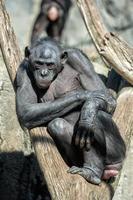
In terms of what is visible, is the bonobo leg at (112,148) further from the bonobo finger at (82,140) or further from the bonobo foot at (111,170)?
the bonobo finger at (82,140)

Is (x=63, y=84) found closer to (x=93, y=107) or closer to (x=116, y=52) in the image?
(x=93, y=107)

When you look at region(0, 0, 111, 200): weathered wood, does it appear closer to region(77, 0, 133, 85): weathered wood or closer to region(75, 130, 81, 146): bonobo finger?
region(75, 130, 81, 146): bonobo finger

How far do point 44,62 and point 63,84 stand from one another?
30 centimetres

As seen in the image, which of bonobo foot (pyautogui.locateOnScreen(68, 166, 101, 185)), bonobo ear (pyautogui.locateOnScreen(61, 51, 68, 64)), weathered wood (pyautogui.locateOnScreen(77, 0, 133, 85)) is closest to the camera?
bonobo foot (pyautogui.locateOnScreen(68, 166, 101, 185))

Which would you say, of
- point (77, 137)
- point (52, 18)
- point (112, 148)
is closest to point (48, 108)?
point (77, 137)

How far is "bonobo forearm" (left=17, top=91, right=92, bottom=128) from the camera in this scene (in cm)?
623

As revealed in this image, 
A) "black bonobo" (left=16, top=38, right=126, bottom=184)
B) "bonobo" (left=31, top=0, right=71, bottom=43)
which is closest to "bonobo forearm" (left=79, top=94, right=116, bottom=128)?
"black bonobo" (left=16, top=38, right=126, bottom=184)

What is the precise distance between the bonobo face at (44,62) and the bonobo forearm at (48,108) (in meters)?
0.17

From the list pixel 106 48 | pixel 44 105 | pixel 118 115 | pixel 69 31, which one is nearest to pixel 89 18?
pixel 106 48

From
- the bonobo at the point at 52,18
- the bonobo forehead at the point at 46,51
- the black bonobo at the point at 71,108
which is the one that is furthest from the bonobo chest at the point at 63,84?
the bonobo at the point at 52,18

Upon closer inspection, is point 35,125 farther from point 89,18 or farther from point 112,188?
point 89,18

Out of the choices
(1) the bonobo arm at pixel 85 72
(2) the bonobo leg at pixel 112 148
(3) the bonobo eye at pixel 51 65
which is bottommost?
(2) the bonobo leg at pixel 112 148

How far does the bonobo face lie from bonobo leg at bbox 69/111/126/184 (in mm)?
476

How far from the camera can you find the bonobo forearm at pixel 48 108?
6234 mm
